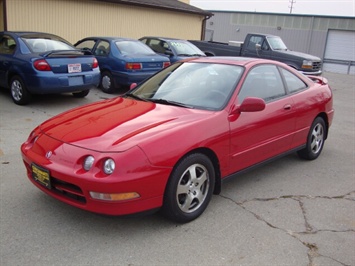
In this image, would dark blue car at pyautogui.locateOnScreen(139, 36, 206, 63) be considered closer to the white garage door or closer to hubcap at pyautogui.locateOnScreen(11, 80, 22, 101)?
hubcap at pyautogui.locateOnScreen(11, 80, 22, 101)

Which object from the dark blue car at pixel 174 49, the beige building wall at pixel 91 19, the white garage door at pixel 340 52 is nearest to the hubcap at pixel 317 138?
the dark blue car at pixel 174 49

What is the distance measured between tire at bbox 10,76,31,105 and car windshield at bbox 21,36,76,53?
72 cm

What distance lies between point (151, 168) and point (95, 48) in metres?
8.03

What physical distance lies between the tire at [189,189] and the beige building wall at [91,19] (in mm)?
10038

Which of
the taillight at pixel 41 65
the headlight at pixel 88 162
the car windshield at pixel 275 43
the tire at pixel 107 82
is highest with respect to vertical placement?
the car windshield at pixel 275 43

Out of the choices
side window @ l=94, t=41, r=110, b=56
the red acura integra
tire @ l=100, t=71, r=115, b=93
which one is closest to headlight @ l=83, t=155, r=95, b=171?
the red acura integra

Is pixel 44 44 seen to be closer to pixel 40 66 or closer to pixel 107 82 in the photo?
pixel 40 66

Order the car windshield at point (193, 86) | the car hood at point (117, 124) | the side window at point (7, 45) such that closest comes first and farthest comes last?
the car hood at point (117, 124) → the car windshield at point (193, 86) → the side window at point (7, 45)

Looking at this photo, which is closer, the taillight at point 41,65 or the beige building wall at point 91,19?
the taillight at point 41,65

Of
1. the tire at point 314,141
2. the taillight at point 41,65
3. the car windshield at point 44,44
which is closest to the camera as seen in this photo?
the tire at point 314,141

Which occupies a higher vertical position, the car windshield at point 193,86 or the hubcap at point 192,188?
the car windshield at point 193,86

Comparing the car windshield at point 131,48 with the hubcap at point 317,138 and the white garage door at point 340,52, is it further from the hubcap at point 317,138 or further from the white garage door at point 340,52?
the white garage door at point 340,52

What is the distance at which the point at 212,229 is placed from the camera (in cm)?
338

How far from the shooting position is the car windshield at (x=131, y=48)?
9.89m
